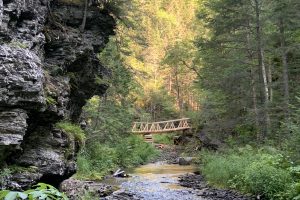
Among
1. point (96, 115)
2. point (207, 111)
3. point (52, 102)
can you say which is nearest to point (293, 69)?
point (207, 111)

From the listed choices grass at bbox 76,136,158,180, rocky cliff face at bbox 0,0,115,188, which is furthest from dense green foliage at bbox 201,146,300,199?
grass at bbox 76,136,158,180

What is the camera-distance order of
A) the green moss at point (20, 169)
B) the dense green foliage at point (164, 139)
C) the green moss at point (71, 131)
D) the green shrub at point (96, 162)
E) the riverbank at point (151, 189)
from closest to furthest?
1. the green moss at point (20, 169)
2. the green moss at point (71, 131)
3. the riverbank at point (151, 189)
4. the green shrub at point (96, 162)
5. the dense green foliage at point (164, 139)

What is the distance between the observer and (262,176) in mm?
10070

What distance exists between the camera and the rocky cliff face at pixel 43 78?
6.69m

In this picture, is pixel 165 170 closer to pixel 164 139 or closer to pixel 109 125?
pixel 109 125

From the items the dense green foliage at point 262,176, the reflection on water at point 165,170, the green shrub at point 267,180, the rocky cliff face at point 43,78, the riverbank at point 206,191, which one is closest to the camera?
the rocky cliff face at point 43,78

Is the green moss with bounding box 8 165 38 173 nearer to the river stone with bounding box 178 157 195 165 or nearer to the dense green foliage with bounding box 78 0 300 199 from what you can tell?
the dense green foliage with bounding box 78 0 300 199

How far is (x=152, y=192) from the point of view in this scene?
40.0 feet

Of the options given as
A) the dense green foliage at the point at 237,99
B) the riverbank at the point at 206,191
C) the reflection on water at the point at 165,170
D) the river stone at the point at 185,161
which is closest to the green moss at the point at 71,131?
the dense green foliage at the point at 237,99

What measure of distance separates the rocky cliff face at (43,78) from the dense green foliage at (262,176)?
5183 mm

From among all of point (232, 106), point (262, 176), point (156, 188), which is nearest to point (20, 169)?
Result: point (262, 176)

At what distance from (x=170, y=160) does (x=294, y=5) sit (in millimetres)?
13595

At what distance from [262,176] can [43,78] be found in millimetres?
6345

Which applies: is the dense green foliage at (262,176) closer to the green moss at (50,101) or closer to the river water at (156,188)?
the river water at (156,188)
